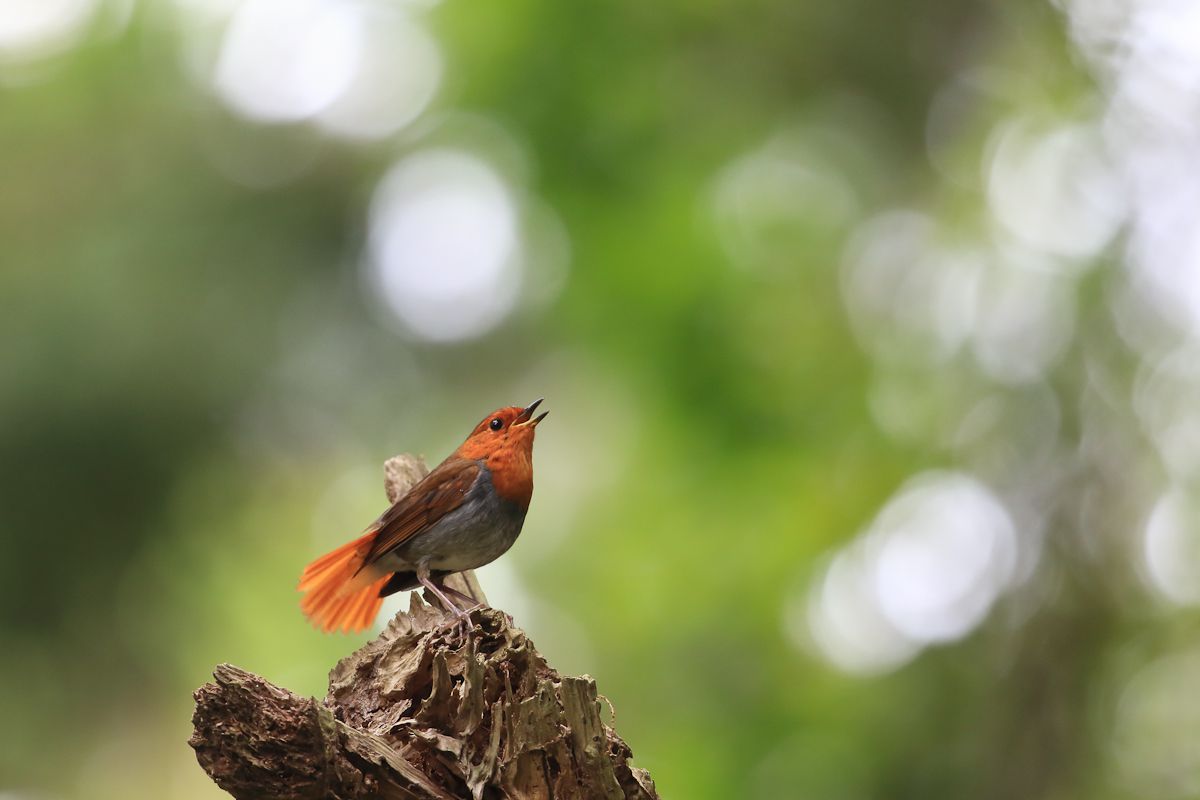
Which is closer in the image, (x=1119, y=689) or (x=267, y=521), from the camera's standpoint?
(x=1119, y=689)

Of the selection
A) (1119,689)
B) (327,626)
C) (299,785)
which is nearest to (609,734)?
(299,785)

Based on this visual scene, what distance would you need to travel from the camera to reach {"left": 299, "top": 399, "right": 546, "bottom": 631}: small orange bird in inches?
196

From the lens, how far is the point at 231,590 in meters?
10.1

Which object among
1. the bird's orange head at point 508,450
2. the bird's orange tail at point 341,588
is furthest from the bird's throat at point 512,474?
→ the bird's orange tail at point 341,588

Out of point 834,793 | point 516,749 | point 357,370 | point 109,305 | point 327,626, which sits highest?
point 357,370

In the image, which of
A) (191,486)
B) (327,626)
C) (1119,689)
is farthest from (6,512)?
Answer: (1119,689)

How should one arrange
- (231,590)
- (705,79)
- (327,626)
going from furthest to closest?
(231,590), (705,79), (327,626)

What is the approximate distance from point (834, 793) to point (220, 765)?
5.45 metres

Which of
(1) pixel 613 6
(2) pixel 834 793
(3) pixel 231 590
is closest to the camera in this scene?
(2) pixel 834 793

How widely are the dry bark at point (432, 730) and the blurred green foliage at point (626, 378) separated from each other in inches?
166

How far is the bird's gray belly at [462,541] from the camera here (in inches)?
195

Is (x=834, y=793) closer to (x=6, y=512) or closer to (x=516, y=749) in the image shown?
(x=516, y=749)

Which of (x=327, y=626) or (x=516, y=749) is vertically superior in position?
(x=327, y=626)

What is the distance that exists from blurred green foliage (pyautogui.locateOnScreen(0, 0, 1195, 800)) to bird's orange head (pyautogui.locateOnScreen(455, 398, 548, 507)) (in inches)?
117
